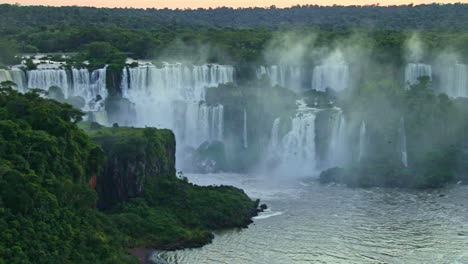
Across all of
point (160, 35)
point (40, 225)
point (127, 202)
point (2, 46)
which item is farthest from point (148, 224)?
point (160, 35)

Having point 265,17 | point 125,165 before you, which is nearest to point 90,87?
point 125,165

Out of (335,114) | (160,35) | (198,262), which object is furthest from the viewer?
(160,35)

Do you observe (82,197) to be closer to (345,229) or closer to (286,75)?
(345,229)

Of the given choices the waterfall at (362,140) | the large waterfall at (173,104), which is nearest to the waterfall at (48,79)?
the large waterfall at (173,104)

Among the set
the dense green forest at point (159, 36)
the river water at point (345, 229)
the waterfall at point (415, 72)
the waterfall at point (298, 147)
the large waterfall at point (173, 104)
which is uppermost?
the dense green forest at point (159, 36)

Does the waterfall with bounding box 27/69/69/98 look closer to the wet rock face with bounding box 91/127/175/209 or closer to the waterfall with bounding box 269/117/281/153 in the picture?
the wet rock face with bounding box 91/127/175/209

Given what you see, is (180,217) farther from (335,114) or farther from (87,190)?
(335,114)

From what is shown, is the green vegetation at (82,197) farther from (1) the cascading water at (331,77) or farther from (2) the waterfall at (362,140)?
(1) the cascading water at (331,77)
